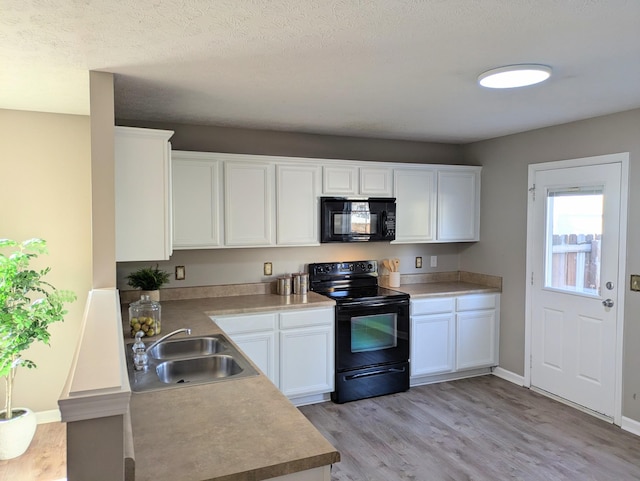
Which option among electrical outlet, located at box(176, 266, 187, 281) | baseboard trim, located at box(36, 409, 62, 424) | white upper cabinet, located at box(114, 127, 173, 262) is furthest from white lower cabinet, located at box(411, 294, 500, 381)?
baseboard trim, located at box(36, 409, 62, 424)

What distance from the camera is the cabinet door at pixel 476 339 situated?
4.53 meters

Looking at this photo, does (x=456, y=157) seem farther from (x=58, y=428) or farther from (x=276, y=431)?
(x=58, y=428)

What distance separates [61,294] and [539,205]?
4105 millimetres

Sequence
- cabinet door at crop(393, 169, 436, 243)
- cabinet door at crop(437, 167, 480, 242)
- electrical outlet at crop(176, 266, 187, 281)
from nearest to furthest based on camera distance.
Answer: electrical outlet at crop(176, 266, 187, 281)
cabinet door at crop(393, 169, 436, 243)
cabinet door at crop(437, 167, 480, 242)

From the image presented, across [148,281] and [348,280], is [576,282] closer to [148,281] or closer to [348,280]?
[348,280]

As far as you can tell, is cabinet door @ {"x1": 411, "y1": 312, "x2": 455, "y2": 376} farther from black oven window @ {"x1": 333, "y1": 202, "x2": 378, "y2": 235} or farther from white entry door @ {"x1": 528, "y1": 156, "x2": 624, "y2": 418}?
black oven window @ {"x1": 333, "y1": 202, "x2": 378, "y2": 235}

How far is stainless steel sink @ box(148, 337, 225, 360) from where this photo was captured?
108 inches

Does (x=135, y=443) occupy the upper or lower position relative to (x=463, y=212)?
lower

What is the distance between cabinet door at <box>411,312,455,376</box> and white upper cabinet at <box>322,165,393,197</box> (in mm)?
1254

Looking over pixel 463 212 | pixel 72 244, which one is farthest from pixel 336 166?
pixel 72 244

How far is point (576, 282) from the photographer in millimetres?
3902

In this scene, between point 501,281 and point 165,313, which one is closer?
point 165,313

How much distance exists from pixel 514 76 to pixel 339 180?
A: 197cm

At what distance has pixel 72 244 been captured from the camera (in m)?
3.83
